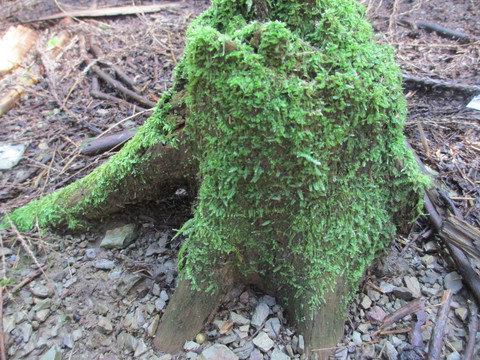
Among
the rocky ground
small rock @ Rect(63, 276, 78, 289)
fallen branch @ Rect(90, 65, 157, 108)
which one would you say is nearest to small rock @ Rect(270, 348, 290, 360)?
the rocky ground

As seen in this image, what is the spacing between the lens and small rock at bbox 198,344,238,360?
78.3 inches

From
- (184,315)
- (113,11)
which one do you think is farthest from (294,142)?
(113,11)

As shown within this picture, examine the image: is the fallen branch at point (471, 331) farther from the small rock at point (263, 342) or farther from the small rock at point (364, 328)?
the small rock at point (263, 342)

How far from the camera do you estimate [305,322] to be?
6.80 ft

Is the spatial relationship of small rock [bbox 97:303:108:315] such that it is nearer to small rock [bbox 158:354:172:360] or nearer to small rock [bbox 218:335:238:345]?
small rock [bbox 158:354:172:360]

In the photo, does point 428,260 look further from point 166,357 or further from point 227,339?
point 166,357

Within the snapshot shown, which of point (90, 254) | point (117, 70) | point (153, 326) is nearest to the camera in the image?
point (153, 326)

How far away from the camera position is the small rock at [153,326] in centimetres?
216

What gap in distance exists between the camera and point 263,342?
205 centimetres

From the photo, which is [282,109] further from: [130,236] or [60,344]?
[60,344]

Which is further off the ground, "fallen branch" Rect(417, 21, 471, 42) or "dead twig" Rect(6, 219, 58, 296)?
"fallen branch" Rect(417, 21, 471, 42)

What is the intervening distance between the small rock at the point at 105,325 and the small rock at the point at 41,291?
451 mm

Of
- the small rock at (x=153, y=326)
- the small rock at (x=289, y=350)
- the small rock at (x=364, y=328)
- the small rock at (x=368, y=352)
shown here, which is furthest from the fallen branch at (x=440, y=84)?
the small rock at (x=153, y=326)

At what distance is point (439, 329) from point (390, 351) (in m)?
0.32
